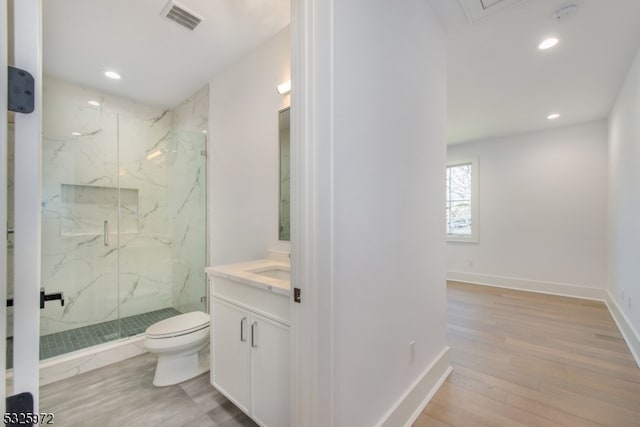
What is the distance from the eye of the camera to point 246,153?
2.51 meters

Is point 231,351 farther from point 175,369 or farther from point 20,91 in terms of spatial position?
point 20,91

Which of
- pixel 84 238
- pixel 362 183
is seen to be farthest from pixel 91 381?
pixel 362 183

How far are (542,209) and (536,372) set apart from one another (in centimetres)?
311

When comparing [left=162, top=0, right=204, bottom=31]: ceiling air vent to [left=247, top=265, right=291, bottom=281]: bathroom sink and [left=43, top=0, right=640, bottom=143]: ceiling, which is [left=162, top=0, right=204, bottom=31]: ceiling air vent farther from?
[left=247, top=265, right=291, bottom=281]: bathroom sink

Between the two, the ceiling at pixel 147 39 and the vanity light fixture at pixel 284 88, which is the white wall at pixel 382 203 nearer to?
the vanity light fixture at pixel 284 88

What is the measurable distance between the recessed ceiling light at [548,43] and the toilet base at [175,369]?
373cm

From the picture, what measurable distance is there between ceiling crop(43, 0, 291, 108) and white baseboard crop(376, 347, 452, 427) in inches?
104

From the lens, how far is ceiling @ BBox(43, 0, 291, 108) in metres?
1.95

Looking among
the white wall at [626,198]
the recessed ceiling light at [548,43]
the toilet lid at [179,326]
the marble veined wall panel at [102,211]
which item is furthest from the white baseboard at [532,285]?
the marble veined wall panel at [102,211]

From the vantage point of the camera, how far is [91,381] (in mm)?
2146

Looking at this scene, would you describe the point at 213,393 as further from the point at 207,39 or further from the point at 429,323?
the point at 207,39

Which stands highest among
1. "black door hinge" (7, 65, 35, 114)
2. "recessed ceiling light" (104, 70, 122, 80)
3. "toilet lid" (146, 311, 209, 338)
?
"recessed ceiling light" (104, 70, 122, 80)

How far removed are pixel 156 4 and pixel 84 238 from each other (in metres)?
2.42

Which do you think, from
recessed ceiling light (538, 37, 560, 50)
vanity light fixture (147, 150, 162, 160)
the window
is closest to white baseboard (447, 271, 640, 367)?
the window
